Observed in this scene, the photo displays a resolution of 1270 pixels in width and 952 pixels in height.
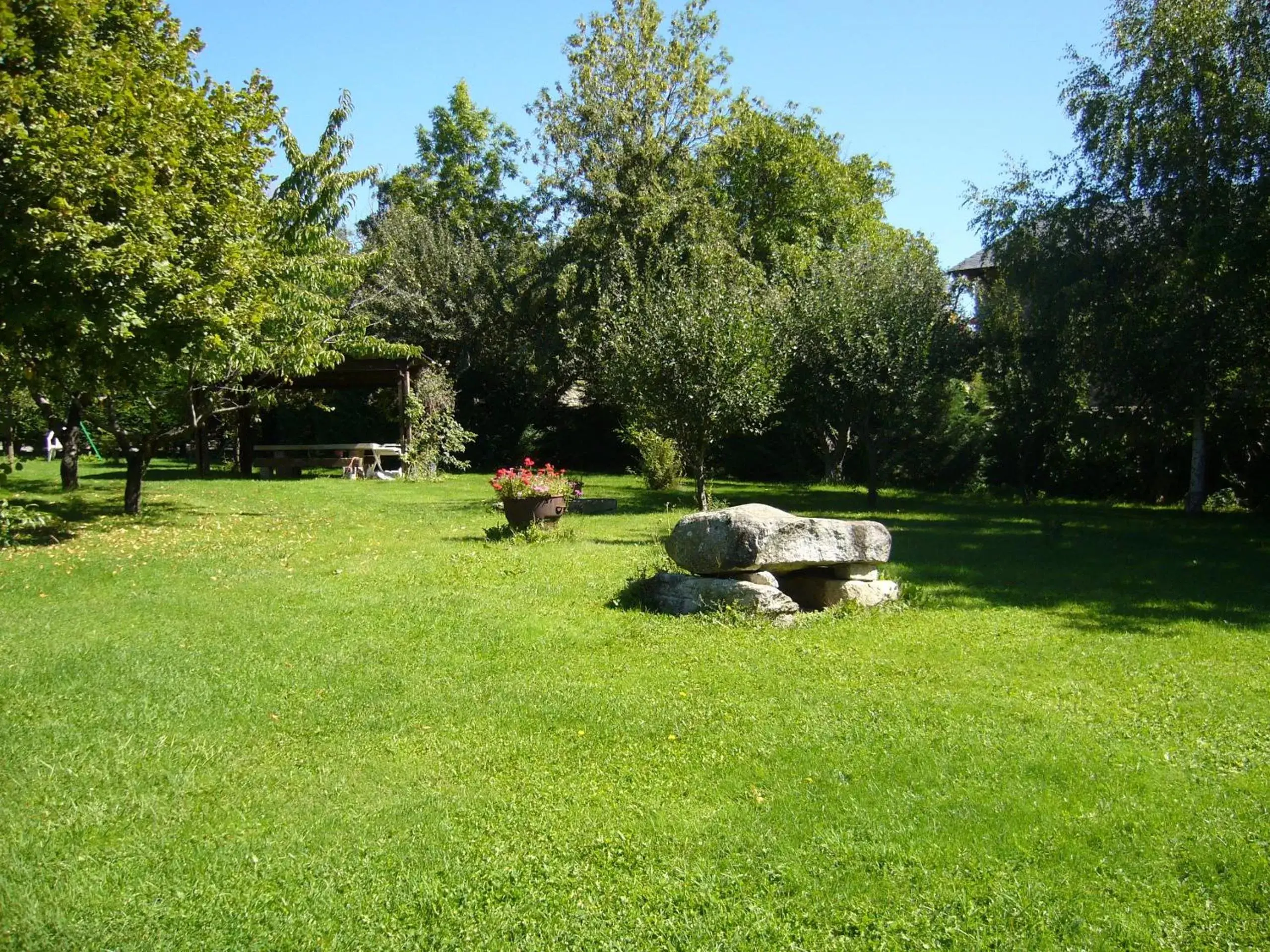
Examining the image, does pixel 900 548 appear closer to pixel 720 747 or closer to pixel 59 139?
pixel 720 747

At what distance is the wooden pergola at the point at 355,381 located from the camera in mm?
25281

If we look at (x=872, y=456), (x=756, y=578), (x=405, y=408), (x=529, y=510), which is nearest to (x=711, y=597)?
(x=756, y=578)

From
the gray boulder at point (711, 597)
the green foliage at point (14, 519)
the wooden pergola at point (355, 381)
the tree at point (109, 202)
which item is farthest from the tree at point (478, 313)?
the green foliage at point (14, 519)

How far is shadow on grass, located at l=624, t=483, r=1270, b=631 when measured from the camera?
9.71 meters

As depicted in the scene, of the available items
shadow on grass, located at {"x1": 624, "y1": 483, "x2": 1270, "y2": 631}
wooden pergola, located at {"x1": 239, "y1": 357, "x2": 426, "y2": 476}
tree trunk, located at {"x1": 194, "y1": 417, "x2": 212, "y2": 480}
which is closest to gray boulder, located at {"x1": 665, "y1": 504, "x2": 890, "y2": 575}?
shadow on grass, located at {"x1": 624, "y1": 483, "x2": 1270, "y2": 631}

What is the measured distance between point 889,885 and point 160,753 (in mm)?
3957

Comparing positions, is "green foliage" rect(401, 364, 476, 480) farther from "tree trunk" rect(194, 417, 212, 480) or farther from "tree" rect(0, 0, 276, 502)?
"tree" rect(0, 0, 276, 502)

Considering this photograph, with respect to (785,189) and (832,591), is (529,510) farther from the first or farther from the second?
(785,189)

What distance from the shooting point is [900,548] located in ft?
44.0

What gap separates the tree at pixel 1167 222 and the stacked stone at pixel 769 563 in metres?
10.4

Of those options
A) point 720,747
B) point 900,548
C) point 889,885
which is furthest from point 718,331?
point 889,885

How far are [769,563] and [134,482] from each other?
1159 cm

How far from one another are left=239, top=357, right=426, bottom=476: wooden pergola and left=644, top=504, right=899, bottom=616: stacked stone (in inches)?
697

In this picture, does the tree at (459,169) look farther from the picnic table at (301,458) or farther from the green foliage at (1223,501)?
the green foliage at (1223,501)
